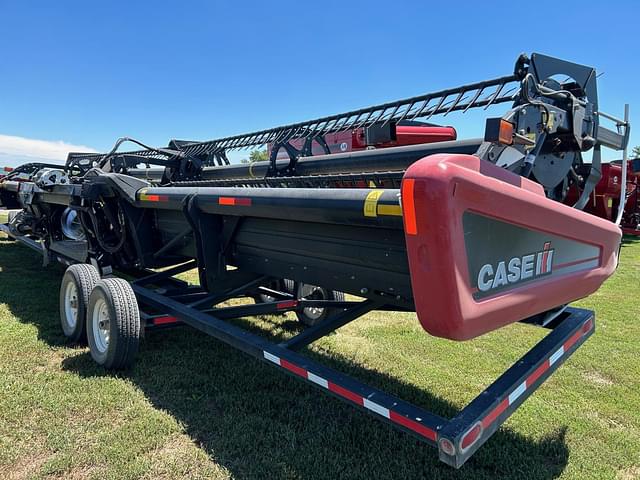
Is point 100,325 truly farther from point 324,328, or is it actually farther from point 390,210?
point 390,210

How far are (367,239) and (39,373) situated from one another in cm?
266

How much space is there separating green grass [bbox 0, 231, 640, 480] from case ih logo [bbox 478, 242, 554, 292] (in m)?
1.11

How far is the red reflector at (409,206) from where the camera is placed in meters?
1.60

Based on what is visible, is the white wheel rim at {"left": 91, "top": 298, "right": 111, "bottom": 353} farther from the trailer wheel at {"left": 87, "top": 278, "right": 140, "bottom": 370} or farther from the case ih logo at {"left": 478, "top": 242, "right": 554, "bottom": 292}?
the case ih logo at {"left": 478, "top": 242, "right": 554, "bottom": 292}

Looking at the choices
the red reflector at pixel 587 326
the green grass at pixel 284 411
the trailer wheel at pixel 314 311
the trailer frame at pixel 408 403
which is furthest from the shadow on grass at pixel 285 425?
the trailer wheel at pixel 314 311

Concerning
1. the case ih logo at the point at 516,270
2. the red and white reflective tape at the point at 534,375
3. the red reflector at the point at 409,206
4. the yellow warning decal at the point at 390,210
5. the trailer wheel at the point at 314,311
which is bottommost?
the trailer wheel at the point at 314,311

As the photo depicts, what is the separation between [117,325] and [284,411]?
1309 mm

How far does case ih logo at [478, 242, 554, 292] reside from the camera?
175cm

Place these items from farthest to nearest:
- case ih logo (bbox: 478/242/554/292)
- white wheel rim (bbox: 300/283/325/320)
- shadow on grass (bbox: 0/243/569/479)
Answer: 1. white wheel rim (bbox: 300/283/325/320)
2. shadow on grass (bbox: 0/243/569/479)
3. case ih logo (bbox: 478/242/554/292)

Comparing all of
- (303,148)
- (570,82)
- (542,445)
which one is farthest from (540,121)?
(303,148)

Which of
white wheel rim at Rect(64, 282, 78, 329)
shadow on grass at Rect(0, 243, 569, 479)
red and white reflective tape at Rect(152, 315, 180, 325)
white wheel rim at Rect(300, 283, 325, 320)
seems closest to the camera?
shadow on grass at Rect(0, 243, 569, 479)

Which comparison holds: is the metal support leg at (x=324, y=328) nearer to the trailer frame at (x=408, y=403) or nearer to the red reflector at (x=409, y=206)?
the trailer frame at (x=408, y=403)

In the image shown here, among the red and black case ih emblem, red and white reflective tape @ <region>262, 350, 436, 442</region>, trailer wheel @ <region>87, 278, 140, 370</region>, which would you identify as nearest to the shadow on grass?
trailer wheel @ <region>87, 278, 140, 370</region>

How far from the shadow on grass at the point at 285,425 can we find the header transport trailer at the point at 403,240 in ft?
1.37
